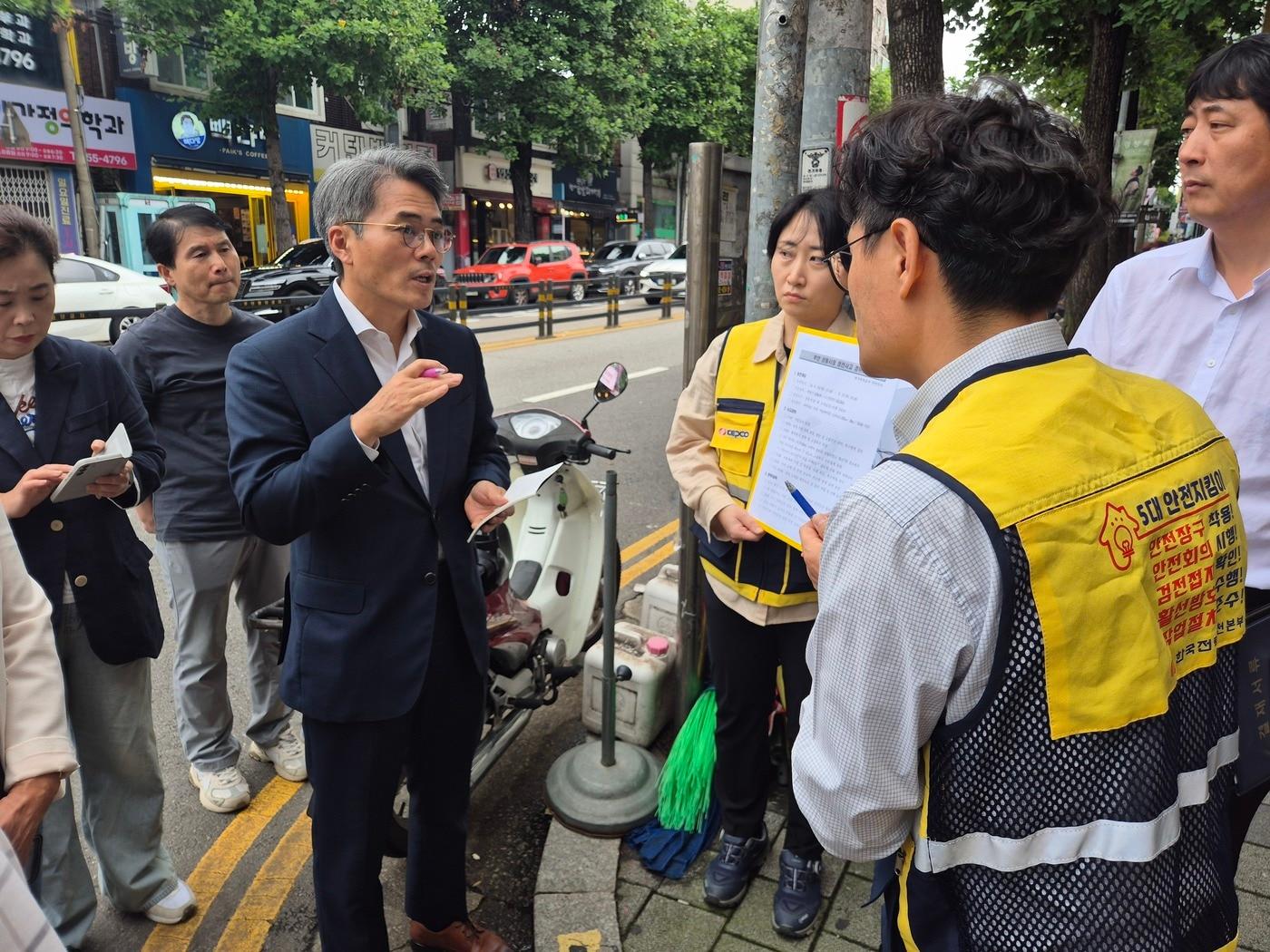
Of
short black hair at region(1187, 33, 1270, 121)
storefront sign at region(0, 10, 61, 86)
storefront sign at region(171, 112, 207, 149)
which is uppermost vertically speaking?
storefront sign at region(0, 10, 61, 86)

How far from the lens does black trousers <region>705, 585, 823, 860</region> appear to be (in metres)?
2.38

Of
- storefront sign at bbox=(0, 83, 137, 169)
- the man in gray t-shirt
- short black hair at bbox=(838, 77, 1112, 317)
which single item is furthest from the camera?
storefront sign at bbox=(0, 83, 137, 169)

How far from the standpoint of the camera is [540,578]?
134 inches

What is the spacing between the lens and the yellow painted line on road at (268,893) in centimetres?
248

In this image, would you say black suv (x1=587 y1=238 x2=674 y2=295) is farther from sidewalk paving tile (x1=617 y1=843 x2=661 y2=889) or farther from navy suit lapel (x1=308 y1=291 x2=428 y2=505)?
navy suit lapel (x1=308 y1=291 x2=428 y2=505)

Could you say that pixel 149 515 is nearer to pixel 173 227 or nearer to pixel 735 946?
pixel 173 227

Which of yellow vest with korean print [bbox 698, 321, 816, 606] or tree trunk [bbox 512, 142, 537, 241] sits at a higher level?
tree trunk [bbox 512, 142, 537, 241]

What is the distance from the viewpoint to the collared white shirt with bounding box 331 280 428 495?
1981mm

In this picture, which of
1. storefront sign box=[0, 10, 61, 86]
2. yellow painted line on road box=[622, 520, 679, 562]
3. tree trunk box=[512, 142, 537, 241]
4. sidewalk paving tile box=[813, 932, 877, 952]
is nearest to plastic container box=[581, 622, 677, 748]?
sidewalk paving tile box=[813, 932, 877, 952]

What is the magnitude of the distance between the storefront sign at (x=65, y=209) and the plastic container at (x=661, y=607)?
19376 millimetres

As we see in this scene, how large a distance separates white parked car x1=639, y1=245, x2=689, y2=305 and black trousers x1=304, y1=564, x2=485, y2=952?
1737 centimetres

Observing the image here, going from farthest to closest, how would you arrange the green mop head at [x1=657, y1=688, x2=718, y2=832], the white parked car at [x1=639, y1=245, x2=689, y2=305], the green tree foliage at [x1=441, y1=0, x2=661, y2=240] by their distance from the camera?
the green tree foliage at [x1=441, y1=0, x2=661, y2=240] < the white parked car at [x1=639, y1=245, x2=689, y2=305] < the green mop head at [x1=657, y1=688, x2=718, y2=832]

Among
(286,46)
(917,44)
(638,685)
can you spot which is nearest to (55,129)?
(286,46)

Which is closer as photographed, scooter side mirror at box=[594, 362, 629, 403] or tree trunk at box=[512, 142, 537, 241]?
scooter side mirror at box=[594, 362, 629, 403]
